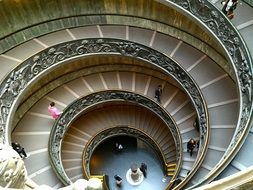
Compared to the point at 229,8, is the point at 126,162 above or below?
below

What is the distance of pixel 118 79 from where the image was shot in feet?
54.3

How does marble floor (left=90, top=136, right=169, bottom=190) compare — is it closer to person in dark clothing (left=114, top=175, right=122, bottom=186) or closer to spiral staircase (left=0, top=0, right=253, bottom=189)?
person in dark clothing (left=114, top=175, right=122, bottom=186)

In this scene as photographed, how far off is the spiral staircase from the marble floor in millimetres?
1211

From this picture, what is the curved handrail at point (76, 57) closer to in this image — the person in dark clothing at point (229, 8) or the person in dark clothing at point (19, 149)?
the person in dark clothing at point (19, 149)

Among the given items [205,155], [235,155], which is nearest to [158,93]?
[205,155]

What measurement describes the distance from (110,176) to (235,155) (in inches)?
376

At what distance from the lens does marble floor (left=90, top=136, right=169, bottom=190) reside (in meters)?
16.9

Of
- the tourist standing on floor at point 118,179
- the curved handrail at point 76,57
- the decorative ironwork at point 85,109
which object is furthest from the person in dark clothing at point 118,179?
the curved handrail at point 76,57

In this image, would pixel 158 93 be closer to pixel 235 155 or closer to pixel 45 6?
pixel 45 6

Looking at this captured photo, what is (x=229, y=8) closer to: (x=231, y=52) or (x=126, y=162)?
(x=231, y=52)

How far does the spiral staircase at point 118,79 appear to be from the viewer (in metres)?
12.4

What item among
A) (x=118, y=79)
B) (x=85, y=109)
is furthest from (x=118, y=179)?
(x=118, y=79)

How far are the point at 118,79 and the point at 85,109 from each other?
1.99 m

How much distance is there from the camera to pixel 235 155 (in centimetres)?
Answer: 862
